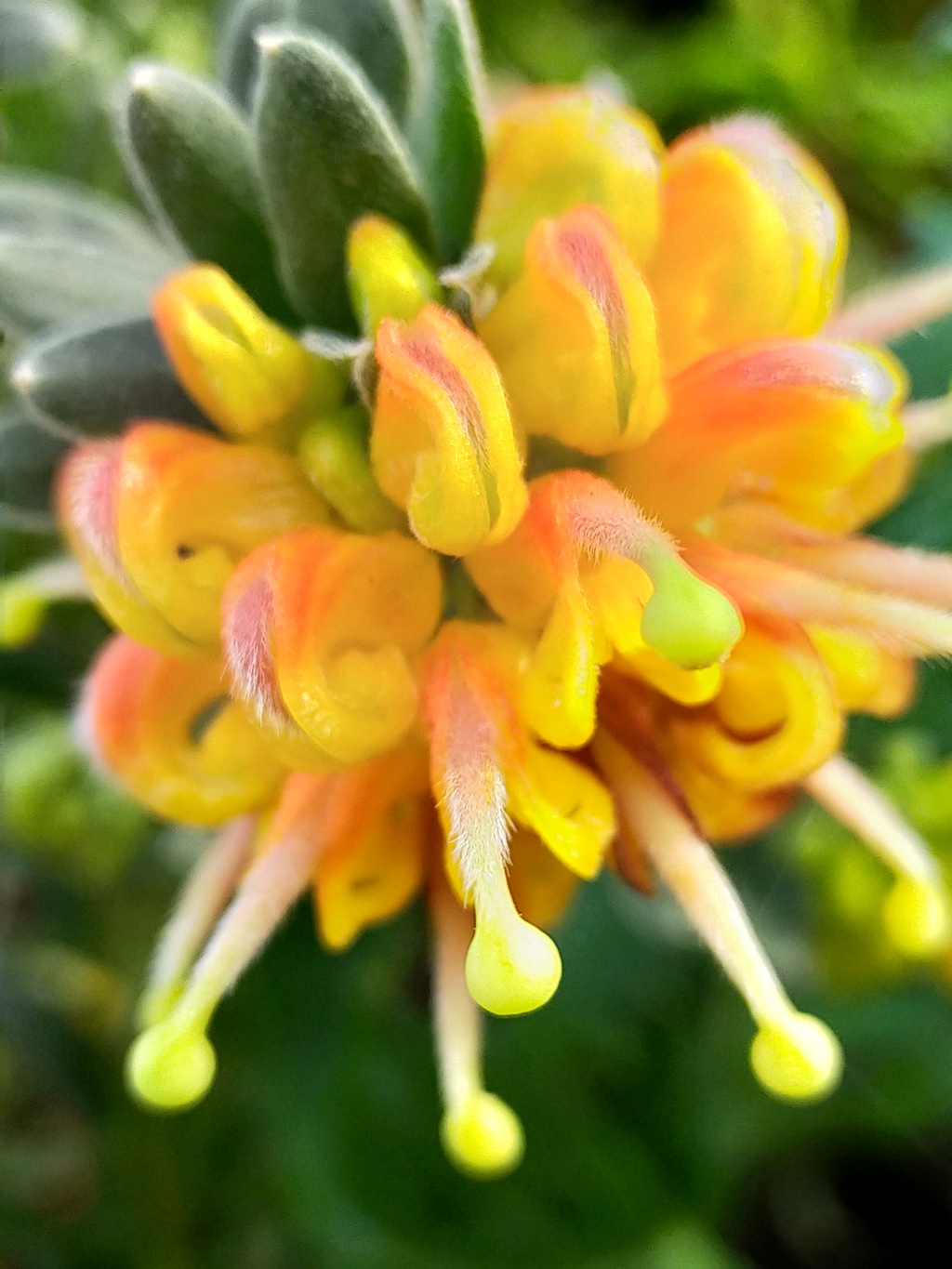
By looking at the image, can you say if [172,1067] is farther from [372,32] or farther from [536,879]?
[372,32]

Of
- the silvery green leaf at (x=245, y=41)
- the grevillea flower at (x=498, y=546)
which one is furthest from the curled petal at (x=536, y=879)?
the silvery green leaf at (x=245, y=41)

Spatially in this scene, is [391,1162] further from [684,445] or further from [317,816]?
[684,445]

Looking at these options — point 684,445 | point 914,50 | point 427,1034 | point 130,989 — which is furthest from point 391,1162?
point 914,50

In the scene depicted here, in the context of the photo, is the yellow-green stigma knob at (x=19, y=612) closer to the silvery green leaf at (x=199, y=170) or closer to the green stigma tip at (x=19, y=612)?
the green stigma tip at (x=19, y=612)

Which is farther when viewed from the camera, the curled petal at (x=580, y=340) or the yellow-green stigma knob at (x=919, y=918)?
the yellow-green stigma knob at (x=919, y=918)

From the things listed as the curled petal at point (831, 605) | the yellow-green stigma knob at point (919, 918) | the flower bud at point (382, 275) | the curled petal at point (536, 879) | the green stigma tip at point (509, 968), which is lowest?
the curled petal at point (536, 879)

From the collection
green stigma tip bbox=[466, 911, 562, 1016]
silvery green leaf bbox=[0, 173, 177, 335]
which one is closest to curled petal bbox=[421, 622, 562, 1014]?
green stigma tip bbox=[466, 911, 562, 1016]
